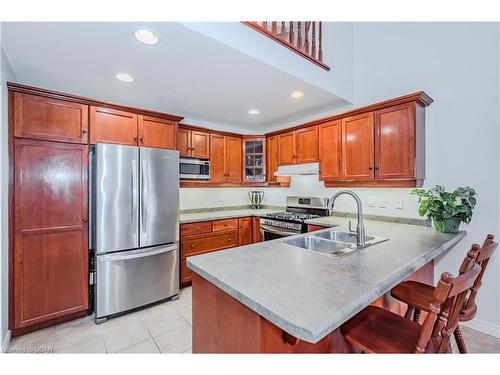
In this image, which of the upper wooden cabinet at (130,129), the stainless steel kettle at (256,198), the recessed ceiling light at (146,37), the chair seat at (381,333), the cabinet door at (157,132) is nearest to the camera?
the chair seat at (381,333)

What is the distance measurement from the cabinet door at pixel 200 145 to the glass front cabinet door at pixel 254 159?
72 centimetres

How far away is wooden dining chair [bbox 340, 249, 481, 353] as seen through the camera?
96 cm

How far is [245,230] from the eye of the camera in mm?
3719

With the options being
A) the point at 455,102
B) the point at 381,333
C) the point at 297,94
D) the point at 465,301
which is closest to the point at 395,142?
the point at 455,102

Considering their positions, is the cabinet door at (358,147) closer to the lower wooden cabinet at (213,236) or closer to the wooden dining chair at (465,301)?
the wooden dining chair at (465,301)

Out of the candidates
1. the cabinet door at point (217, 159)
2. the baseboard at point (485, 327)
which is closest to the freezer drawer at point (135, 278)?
the cabinet door at point (217, 159)

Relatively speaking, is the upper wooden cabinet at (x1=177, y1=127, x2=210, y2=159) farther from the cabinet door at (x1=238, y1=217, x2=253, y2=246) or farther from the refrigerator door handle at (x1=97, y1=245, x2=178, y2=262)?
the refrigerator door handle at (x1=97, y1=245, x2=178, y2=262)

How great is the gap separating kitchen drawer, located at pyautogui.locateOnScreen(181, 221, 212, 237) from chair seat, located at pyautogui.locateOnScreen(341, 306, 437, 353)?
2.28 metres

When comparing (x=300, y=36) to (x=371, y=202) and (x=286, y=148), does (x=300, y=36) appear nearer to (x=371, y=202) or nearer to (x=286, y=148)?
(x=286, y=148)

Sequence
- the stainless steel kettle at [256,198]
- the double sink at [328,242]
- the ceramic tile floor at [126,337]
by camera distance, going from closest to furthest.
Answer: the double sink at [328,242] → the ceramic tile floor at [126,337] → the stainless steel kettle at [256,198]

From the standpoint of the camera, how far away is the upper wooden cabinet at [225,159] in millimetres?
3787

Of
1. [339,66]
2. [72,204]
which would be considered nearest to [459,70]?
[339,66]

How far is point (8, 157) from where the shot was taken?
206 centimetres

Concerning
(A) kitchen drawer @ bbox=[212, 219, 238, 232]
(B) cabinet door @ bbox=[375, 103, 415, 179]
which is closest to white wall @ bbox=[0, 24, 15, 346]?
(A) kitchen drawer @ bbox=[212, 219, 238, 232]
